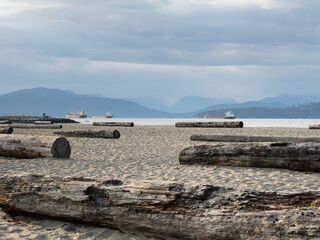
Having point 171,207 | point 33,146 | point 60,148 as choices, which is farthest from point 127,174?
point 171,207

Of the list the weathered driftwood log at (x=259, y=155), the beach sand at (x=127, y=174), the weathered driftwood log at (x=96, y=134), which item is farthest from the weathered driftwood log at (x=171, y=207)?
the weathered driftwood log at (x=96, y=134)

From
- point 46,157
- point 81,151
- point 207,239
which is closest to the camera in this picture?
point 207,239

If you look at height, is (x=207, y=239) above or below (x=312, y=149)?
below

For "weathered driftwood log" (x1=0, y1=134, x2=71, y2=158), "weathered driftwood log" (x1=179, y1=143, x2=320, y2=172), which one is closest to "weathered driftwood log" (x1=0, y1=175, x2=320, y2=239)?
"weathered driftwood log" (x1=179, y1=143, x2=320, y2=172)

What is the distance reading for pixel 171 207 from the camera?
3.78 m

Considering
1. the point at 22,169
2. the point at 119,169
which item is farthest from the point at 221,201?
→ the point at 22,169

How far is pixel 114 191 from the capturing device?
4086 millimetres

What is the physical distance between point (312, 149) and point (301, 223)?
484 cm

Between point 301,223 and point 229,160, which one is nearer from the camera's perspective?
point 301,223

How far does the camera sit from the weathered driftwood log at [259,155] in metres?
7.63

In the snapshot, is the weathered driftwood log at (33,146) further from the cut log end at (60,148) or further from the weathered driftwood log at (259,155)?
the weathered driftwood log at (259,155)

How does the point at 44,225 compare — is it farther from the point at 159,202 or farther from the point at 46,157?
the point at 46,157

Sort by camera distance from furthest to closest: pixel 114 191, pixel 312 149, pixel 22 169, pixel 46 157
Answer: pixel 46 157 < pixel 22 169 < pixel 312 149 < pixel 114 191

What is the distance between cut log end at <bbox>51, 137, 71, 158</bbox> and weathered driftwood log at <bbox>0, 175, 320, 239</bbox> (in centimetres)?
509
